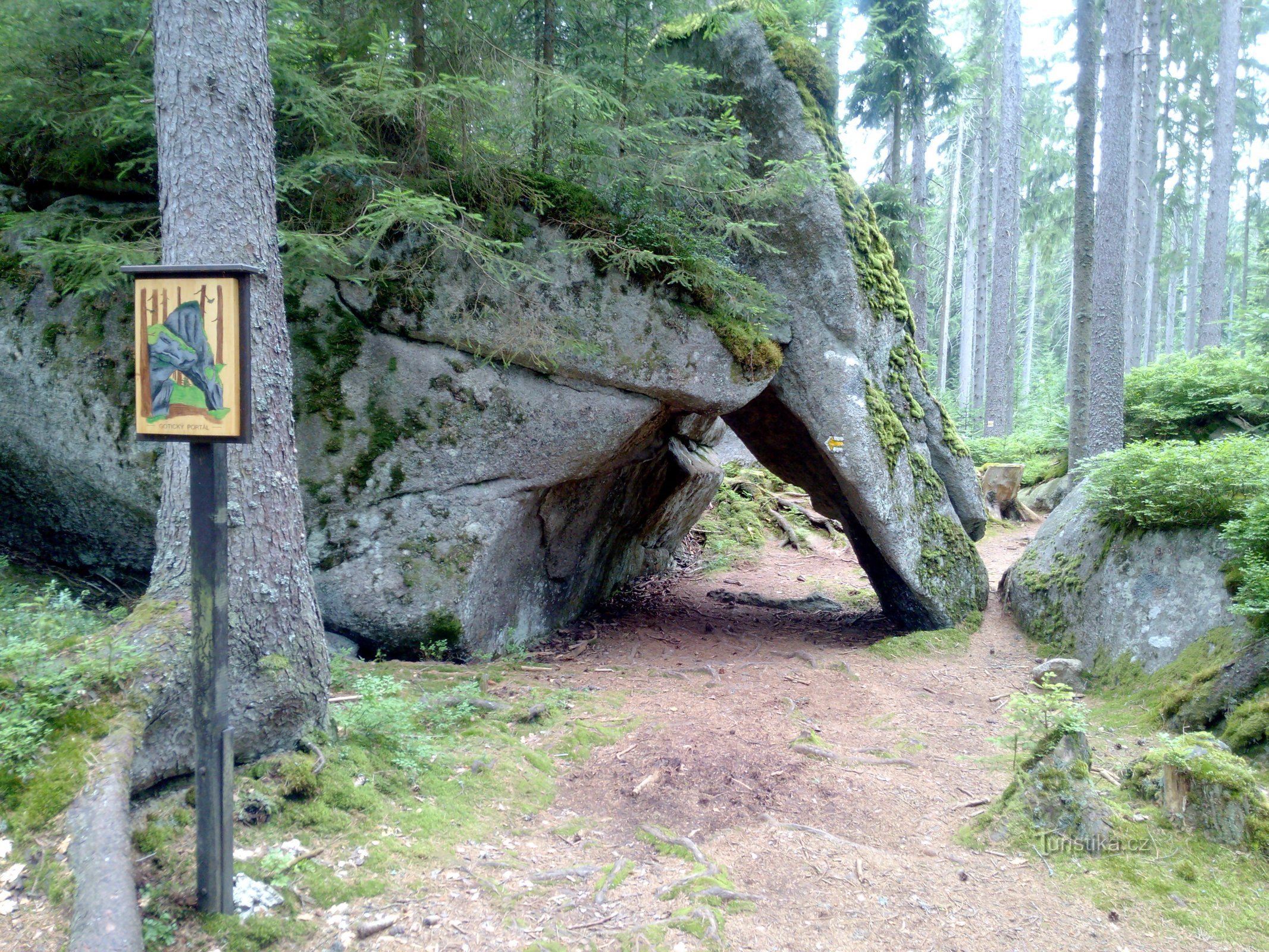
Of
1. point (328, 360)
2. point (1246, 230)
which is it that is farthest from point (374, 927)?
point (1246, 230)

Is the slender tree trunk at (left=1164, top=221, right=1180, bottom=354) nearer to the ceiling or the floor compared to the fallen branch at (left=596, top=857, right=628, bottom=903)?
nearer to the ceiling

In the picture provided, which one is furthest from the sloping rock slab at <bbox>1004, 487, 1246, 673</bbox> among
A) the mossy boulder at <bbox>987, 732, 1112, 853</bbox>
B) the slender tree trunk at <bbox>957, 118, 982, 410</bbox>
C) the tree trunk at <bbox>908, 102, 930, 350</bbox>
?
the slender tree trunk at <bbox>957, 118, 982, 410</bbox>

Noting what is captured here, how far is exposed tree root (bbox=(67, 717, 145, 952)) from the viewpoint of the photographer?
2465 millimetres

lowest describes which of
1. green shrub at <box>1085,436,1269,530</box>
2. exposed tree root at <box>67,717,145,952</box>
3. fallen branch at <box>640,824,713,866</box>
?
fallen branch at <box>640,824,713,866</box>

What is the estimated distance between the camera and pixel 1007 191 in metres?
20.0

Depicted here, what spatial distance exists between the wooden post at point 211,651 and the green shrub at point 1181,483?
690cm

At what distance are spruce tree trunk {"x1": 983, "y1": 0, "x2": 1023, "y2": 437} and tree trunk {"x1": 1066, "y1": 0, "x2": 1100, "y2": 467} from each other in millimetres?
8253

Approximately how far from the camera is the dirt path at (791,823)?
3.26m

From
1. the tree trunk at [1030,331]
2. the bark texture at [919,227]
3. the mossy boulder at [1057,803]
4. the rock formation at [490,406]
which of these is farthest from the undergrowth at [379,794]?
the tree trunk at [1030,331]

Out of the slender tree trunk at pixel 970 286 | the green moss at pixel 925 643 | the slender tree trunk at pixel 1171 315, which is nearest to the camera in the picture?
the green moss at pixel 925 643

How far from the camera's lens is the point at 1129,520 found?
7262 mm

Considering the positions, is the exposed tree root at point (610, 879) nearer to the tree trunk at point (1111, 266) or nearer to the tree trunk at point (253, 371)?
the tree trunk at point (253, 371)

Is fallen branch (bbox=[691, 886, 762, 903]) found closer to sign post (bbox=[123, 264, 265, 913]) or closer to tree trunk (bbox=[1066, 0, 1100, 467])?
sign post (bbox=[123, 264, 265, 913])

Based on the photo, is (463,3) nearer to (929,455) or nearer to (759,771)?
(759,771)
